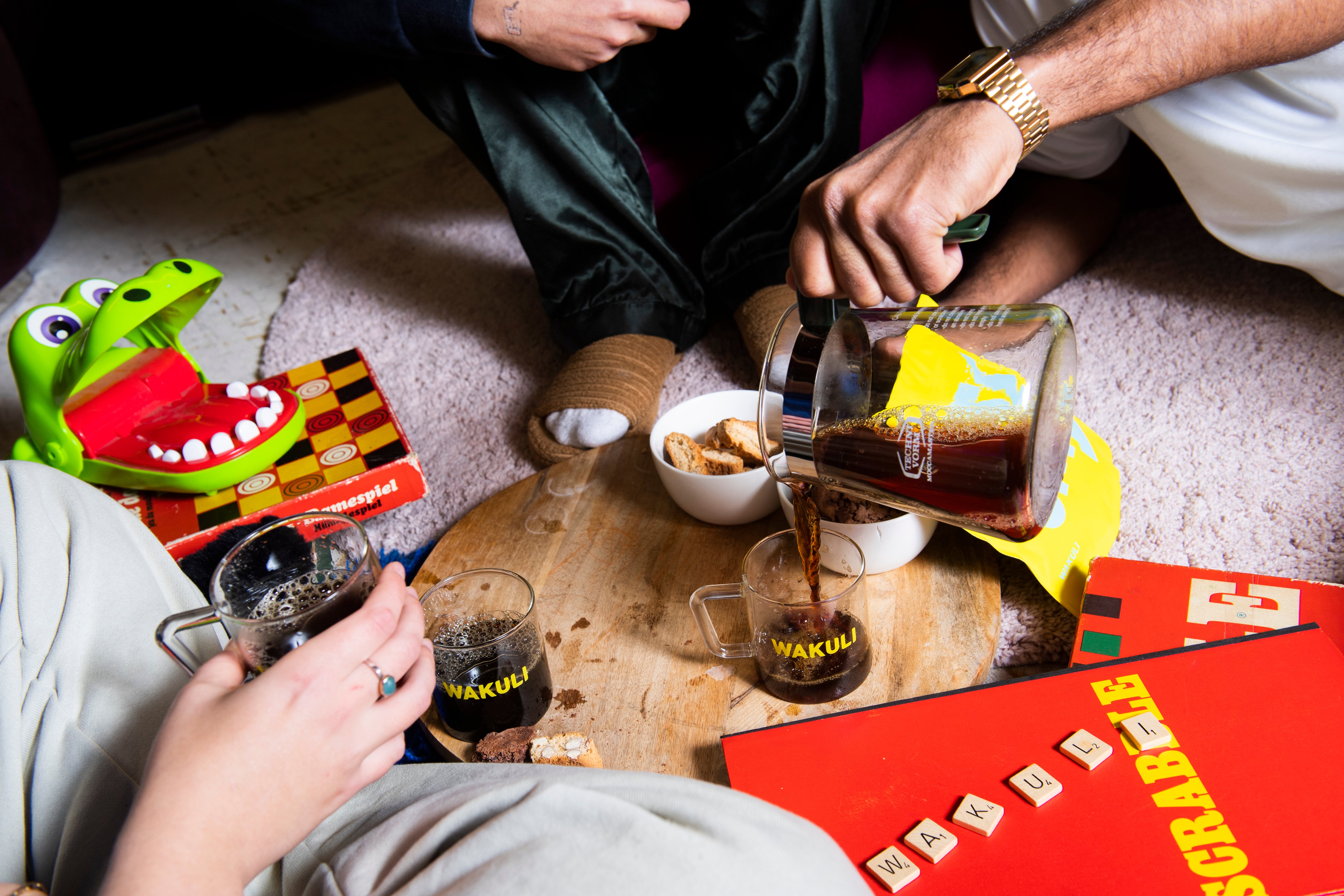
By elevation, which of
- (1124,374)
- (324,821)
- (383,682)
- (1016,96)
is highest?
(1016,96)

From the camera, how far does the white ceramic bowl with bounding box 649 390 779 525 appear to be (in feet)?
2.92

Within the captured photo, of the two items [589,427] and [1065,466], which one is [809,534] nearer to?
[1065,466]

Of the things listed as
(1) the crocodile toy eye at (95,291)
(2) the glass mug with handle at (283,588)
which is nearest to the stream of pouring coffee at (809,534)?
(2) the glass mug with handle at (283,588)

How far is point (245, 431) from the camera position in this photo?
3.64 feet

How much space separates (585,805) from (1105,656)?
500mm

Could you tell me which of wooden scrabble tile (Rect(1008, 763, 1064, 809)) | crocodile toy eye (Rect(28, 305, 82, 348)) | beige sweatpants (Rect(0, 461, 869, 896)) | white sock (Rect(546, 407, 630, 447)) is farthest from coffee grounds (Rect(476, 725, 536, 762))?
crocodile toy eye (Rect(28, 305, 82, 348))

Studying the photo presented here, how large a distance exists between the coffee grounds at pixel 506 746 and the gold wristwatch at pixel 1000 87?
649mm

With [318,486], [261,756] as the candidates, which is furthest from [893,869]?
[318,486]

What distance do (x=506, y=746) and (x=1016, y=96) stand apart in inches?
27.6

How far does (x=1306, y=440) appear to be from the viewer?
1.11 metres

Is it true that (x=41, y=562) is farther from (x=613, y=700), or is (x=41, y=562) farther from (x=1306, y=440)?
(x=1306, y=440)

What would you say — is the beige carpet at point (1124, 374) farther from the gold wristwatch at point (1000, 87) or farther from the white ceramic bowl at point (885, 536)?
the gold wristwatch at point (1000, 87)

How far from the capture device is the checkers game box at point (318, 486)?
107cm

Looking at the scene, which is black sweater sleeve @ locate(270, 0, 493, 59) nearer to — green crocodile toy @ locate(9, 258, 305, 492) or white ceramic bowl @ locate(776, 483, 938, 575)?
green crocodile toy @ locate(9, 258, 305, 492)
